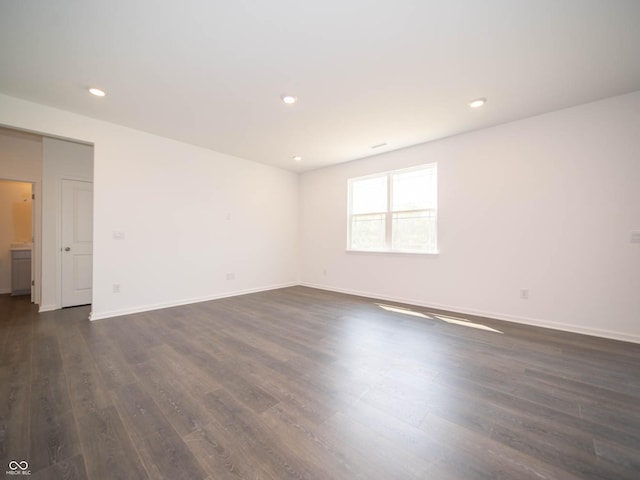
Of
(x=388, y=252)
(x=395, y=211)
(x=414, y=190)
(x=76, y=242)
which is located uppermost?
(x=414, y=190)

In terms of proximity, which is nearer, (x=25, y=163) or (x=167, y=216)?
(x=167, y=216)

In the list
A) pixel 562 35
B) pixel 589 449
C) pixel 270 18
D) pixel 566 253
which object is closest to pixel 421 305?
pixel 566 253

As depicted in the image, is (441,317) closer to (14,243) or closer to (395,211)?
(395,211)

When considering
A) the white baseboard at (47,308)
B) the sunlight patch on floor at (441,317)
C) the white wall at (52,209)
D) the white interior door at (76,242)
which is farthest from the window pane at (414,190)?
the white baseboard at (47,308)

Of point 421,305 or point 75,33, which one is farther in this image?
point 421,305

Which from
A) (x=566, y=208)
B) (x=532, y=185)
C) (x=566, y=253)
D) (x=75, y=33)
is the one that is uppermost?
(x=75, y=33)

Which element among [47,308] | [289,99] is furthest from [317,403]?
[47,308]

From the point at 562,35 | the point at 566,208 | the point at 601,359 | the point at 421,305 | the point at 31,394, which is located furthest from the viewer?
the point at 421,305

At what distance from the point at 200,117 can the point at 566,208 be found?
193 inches

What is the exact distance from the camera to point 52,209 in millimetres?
3932

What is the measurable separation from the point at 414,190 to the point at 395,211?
1.65ft

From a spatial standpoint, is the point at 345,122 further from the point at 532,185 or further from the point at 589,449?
the point at 589,449

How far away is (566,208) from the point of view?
122 inches

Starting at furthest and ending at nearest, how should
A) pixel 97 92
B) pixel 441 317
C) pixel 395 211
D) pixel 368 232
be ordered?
pixel 368 232 → pixel 395 211 → pixel 441 317 → pixel 97 92
